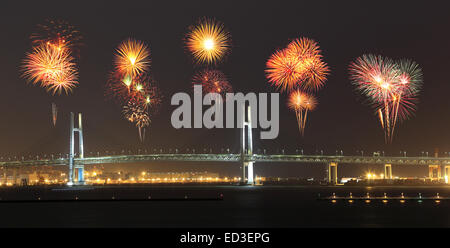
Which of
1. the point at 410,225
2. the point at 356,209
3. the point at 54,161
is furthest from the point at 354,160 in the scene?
the point at 410,225

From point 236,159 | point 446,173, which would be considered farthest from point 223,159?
point 446,173

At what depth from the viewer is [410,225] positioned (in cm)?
4456

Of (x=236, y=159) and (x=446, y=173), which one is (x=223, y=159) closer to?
(x=236, y=159)
